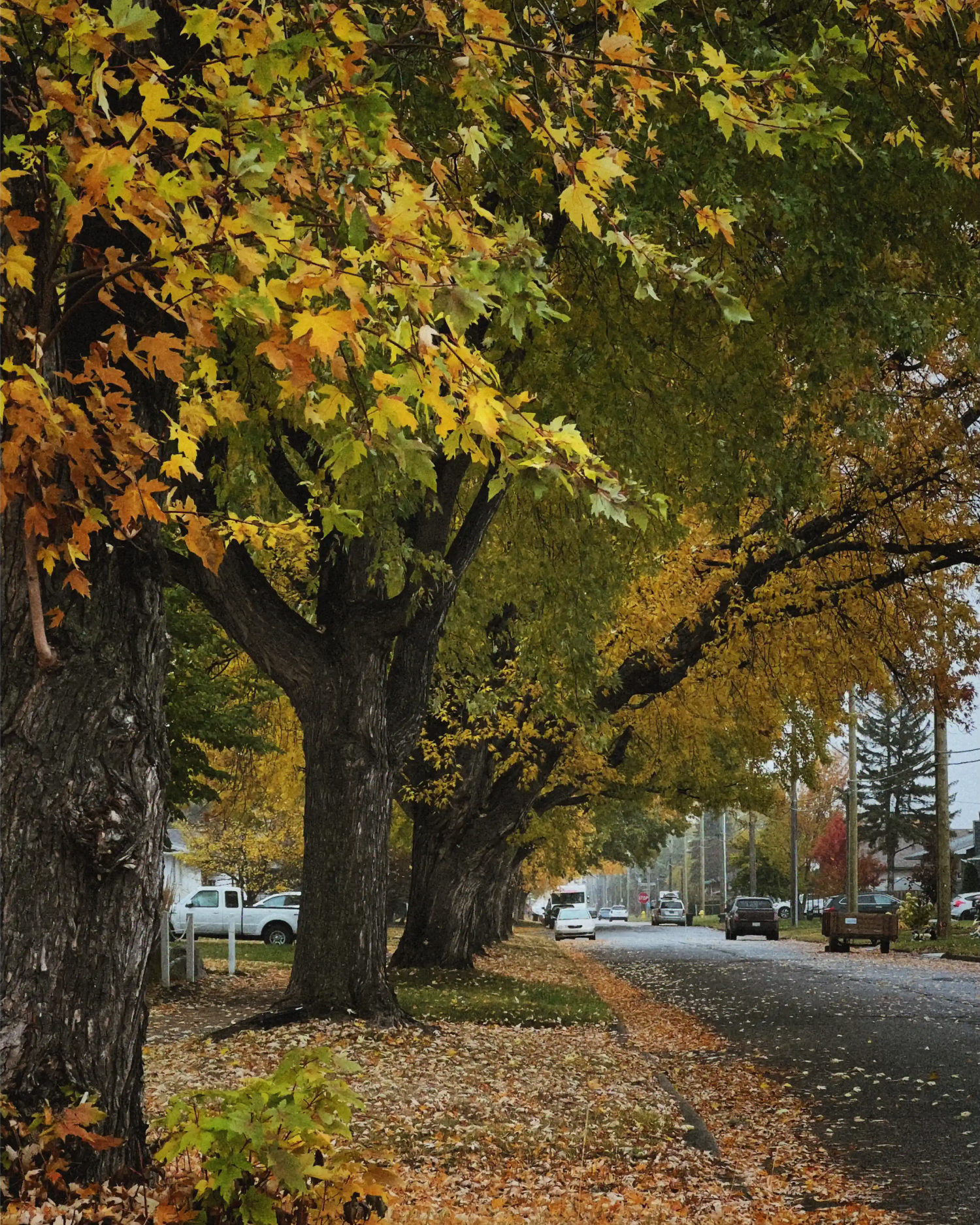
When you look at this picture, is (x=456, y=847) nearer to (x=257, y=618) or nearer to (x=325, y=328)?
(x=257, y=618)

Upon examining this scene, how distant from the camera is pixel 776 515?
12.2 meters

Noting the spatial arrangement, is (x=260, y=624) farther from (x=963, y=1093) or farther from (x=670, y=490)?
(x=963, y=1093)

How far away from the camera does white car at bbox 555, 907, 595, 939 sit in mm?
54719

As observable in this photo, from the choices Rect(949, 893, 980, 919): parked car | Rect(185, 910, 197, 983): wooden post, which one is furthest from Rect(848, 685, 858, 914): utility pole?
Rect(185, 910, 197, 983): wooden post

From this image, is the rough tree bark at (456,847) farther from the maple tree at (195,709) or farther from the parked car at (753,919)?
the parked car at (753,919)

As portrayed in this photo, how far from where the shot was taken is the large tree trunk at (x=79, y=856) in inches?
177

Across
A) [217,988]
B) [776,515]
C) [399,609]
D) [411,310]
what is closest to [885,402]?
[776,515]

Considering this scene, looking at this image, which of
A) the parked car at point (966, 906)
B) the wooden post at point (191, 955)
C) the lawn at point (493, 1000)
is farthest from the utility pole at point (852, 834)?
the wooden post at point (191, 955)

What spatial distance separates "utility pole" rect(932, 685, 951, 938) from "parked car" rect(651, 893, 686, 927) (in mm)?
45486

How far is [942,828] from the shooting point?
3244cm

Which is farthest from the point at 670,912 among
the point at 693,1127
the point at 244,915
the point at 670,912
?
the point at 693,1127

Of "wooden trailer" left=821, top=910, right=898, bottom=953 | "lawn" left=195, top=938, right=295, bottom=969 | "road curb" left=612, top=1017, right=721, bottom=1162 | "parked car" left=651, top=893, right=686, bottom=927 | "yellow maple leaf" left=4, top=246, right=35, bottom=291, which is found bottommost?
"parked car" left=651, top=893, right=686, bottom=927

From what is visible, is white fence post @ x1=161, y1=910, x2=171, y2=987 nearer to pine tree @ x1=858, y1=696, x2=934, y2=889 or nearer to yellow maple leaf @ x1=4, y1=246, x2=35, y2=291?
yellow maple leaf @ x1=4, y1=246, x2=35, y2=291

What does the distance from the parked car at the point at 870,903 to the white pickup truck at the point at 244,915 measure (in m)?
23.6
